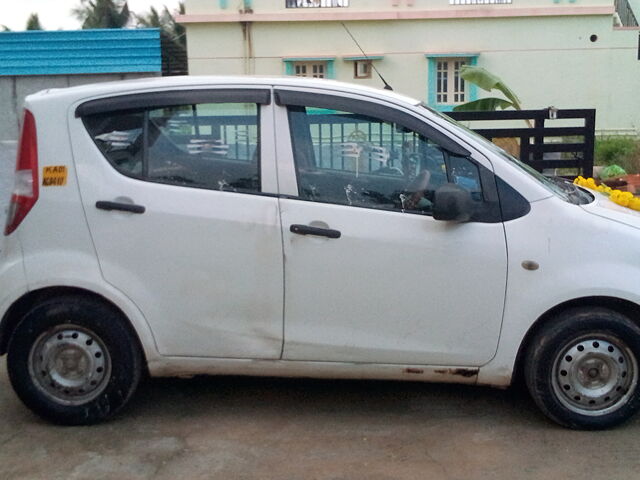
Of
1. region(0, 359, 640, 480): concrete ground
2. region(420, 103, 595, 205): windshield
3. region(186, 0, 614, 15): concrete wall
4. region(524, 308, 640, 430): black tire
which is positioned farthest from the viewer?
region(186, 0, 614, 15): concrete wall

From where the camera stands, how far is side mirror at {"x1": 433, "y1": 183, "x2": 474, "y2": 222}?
4.18 m

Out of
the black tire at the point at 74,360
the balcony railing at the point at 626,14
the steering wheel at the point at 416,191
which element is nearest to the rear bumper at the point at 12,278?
the black tire at the point at 74,360

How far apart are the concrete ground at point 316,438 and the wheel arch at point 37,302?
1.65ft

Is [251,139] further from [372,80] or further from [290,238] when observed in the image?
[372,80]

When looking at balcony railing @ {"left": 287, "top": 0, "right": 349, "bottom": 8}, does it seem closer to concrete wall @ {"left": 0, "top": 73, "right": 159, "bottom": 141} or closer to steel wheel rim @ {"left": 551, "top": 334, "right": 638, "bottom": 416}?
concrete wall @ {"left": 0, "top": 73, "right": 159, "bottom": 141}

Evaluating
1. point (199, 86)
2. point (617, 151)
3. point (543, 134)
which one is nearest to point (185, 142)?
point (199, 86)

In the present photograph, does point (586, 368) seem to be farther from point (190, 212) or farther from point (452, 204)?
point (190, 212)

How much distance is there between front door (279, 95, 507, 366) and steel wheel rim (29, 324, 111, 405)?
1038mm

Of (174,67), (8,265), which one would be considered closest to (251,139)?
(8,265)

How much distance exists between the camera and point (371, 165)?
449 centimetres

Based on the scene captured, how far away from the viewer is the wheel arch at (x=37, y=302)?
4422 millimetres

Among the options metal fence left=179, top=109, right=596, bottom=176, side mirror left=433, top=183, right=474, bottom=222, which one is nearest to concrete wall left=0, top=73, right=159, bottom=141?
metal fence left=179, top=109, right=596, bottom=176

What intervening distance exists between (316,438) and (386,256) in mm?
1054

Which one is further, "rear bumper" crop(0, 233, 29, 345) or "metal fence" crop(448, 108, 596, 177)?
"metal fence" crop(448, 108, 596, 177)
